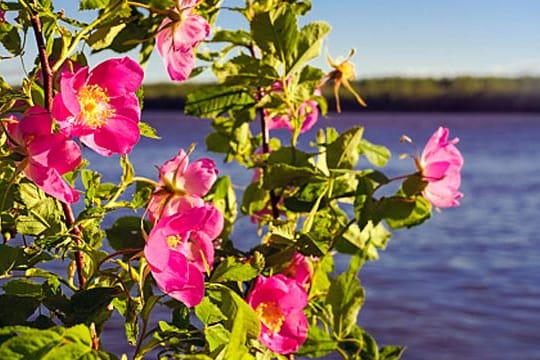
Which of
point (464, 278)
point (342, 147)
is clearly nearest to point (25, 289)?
point (342, 147)

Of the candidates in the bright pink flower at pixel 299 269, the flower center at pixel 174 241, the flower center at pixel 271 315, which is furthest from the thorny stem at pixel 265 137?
the flower center at pixel 174 241

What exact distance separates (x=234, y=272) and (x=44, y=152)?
169mm

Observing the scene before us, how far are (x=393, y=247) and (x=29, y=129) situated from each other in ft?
12.2

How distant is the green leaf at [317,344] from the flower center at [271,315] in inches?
5.3

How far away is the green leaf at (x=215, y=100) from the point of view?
3.35ft

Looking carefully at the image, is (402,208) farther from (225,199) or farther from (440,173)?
(225,199)

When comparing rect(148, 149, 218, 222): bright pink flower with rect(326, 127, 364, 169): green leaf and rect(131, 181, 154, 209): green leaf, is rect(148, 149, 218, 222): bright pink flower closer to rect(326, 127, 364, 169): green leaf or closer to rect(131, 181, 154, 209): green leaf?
rect(131, 181, 154, 209): green leaf

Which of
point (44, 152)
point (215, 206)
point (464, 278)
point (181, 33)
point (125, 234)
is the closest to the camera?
point (44, 152)

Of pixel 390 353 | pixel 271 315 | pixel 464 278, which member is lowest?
pixel 464 278

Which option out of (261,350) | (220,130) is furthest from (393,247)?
(261,350)

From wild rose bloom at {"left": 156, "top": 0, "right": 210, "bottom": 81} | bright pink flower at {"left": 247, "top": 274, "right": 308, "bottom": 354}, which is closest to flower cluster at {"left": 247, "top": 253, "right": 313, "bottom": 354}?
bright pink flower at {"left": 247, "top": 274, "right": 308, "bottom": 354}

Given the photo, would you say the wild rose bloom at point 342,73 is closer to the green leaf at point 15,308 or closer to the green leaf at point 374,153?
the green leaf at point 374,153

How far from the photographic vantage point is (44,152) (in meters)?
0.65

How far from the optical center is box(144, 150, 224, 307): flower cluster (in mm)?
663
